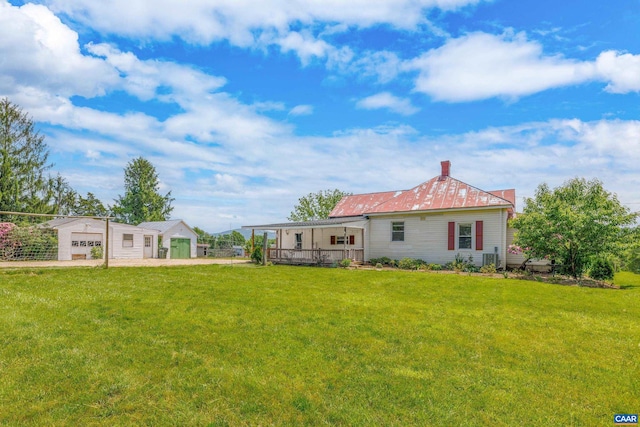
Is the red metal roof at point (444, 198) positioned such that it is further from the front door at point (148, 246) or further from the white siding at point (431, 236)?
the front door at point (148, 246)

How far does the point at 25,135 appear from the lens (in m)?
30.7

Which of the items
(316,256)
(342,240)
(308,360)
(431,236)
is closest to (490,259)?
(431,236)

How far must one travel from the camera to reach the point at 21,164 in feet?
98.7

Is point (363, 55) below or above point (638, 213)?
above

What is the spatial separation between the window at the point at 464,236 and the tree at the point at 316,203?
22.7m

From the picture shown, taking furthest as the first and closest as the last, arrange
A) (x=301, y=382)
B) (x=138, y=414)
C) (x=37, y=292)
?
1. (x=37, y=292)
2. (x=301, y=382)
3. (x=138, y=414)

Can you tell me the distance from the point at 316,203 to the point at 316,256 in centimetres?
2108

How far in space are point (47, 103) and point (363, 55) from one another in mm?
14564

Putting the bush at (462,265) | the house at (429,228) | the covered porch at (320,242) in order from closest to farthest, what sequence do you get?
the bush at (462,265) < the house at (429,228) < the covered porch at (320,242)

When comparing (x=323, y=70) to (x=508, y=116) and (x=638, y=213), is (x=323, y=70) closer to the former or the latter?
(x=508, y=116)

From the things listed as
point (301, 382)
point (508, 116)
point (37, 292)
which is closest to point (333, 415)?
point (301, 382)

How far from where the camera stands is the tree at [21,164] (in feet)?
94.7

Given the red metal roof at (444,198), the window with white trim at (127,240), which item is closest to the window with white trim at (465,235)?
the red metal roof at (444,198)

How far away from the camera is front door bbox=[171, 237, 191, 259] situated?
1293 inches
